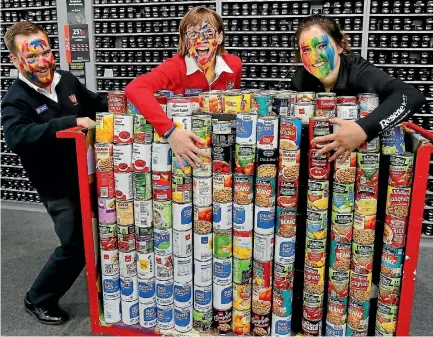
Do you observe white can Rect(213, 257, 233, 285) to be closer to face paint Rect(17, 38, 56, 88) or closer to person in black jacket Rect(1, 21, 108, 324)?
person in black jacket Rect(1, 21, 108, 324)

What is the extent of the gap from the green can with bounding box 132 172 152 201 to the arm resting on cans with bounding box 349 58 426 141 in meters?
0.91

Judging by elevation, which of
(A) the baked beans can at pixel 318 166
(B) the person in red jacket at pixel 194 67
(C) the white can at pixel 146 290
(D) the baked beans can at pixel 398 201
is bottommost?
(C) the white can at pixel 146 290

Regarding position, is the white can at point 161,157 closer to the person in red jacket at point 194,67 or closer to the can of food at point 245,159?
the person in red jacket at point 194,67

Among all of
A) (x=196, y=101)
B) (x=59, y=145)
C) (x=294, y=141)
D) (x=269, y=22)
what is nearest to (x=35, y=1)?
(x=269, y=22)

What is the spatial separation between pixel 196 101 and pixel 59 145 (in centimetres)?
86

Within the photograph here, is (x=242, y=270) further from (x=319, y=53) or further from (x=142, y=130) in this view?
(x=319, y=53)

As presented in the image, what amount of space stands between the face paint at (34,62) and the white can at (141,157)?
3.12 feet

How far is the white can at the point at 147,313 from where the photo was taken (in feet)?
6.77

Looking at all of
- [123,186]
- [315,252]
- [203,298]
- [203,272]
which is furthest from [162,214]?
[315,252]

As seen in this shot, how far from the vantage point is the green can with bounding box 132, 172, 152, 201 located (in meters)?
1.89

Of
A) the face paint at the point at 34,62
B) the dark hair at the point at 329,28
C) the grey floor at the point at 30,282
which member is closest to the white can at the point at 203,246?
the grey floor at the point at 30,282

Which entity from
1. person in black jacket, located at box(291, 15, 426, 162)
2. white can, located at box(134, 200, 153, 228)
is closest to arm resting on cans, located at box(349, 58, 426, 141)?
person in black jacket, located at box(291, 15, 426, 162)

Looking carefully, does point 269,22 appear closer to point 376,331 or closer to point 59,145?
point 59,145

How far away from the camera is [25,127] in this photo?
2.18 meters
